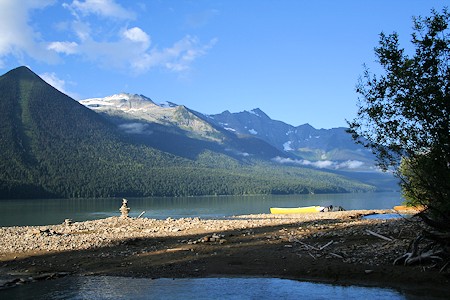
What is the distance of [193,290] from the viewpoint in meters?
20.1


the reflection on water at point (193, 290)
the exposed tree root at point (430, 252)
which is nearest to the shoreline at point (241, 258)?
the exposed tree root at point (430, 252)

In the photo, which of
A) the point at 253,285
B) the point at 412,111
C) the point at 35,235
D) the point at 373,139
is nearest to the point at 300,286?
the point at 253,285

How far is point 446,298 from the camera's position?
56.1ft

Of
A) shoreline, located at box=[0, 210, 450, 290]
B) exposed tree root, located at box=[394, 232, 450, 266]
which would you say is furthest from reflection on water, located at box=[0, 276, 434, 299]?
exposed tree root, located at box=[394, 232, 450, 266]

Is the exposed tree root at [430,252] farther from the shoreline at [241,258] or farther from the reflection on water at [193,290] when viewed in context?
the reflection on water at [193,290]

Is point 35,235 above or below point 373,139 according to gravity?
below

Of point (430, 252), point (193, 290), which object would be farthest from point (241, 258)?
point (430, 252)

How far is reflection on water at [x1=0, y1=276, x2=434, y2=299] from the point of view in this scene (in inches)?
741

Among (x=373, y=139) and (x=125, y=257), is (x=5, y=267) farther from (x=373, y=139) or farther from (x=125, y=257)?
(x=373, y=139)

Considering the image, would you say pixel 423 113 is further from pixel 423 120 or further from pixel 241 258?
pixel 241 258

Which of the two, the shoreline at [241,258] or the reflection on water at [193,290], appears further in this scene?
the shoreline at [241,258]

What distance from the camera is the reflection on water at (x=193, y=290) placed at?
18.8 meters

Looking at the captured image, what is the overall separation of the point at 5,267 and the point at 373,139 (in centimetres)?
2324

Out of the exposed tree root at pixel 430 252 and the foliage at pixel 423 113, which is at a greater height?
the foliage at pixel 423 113
